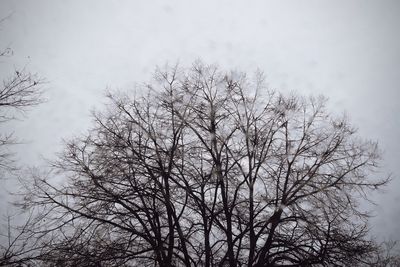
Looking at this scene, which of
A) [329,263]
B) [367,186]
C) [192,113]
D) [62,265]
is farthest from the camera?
[192,113]

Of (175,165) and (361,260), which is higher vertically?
(175,165)

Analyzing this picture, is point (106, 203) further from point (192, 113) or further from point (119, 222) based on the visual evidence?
point (192, 113)

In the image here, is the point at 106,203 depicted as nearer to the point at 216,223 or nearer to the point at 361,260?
the point at 216,223

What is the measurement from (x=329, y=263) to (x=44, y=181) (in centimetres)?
914

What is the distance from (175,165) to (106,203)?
255 centimetres

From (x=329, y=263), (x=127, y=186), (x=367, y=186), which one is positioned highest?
(x=367, y=186)

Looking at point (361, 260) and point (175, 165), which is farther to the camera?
point (175, 165)

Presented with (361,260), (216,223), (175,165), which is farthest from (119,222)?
(361,260)

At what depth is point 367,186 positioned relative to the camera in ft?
30.2

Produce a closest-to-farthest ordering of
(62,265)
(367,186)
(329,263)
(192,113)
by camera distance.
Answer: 1. (62,265)
2. (329,263)
3. (367,186)
4. (192,113)

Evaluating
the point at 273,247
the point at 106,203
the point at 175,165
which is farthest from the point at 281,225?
the point at 106,203

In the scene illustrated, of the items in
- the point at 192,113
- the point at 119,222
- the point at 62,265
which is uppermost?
the point at 192,113

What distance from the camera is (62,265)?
744 centimetres

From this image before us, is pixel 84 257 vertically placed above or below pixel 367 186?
below
